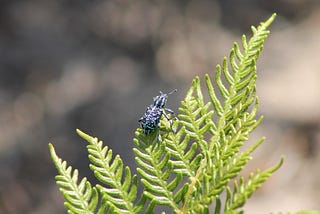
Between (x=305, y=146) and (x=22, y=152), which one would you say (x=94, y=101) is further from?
(x=305, y=146)

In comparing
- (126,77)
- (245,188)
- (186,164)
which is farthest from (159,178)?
(126,77)

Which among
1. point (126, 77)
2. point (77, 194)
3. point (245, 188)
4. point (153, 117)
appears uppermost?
point (126, 77)

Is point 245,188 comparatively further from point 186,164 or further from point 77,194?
point 77,194

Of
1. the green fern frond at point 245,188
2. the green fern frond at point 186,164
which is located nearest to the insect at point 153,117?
the green fern frond at point 186,164

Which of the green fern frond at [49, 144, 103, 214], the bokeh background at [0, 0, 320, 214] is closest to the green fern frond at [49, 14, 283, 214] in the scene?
the green fern frond at [49, 144, 103, 214]

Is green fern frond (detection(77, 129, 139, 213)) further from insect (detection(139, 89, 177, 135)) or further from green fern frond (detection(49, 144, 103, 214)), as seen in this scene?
insect (detection(139, 89, 177, 135))

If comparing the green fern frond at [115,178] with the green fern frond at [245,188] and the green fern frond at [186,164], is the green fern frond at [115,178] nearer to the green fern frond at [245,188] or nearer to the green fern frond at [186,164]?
the green fern frond at [186,164]

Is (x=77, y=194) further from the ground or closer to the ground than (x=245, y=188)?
further from the ground

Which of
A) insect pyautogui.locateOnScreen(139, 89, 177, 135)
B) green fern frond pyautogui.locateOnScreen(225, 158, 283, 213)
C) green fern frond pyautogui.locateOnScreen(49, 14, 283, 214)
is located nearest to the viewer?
green fern frond pyautogui.locateOnScreen(225, 158, 283, 213)
